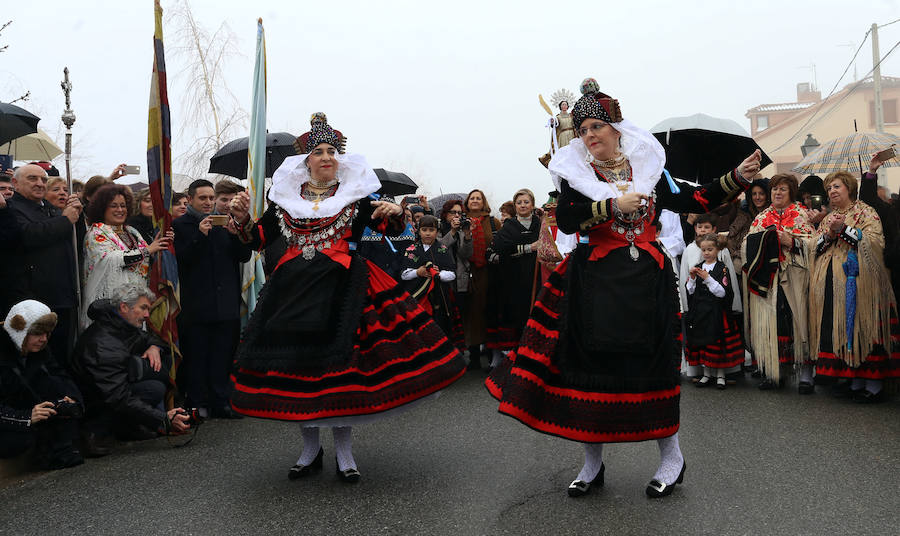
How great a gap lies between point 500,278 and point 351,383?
4867mm

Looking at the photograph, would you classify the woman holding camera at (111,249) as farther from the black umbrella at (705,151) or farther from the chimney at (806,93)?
the chimney at (806,93)

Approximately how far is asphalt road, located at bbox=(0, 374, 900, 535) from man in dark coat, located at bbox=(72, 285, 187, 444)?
209mm

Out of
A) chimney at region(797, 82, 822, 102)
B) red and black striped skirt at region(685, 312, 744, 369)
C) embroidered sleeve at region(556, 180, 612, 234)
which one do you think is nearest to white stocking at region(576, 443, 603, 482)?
embroidered sleeve at region(556, 180, 612, 234)

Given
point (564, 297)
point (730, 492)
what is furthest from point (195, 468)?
point (730, 492)

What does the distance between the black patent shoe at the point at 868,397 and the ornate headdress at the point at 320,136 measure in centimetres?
469

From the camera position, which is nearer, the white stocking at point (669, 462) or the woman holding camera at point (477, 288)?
the white stocking at point (669, 462)

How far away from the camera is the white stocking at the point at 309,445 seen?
15.7ft

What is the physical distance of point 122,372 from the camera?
5625 millimetres

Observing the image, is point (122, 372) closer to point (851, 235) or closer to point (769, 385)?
point (769, 385)

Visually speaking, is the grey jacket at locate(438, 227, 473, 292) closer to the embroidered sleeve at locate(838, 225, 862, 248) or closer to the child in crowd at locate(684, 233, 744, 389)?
the child in crowd at locate(684, 233, 744, 389)

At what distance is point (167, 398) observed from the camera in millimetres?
6219

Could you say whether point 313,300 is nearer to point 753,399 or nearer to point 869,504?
point 869,504

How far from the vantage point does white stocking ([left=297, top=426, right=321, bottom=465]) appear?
4.80 meters

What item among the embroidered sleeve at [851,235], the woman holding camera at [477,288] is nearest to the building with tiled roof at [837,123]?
the woman holding camera at [477,288]
